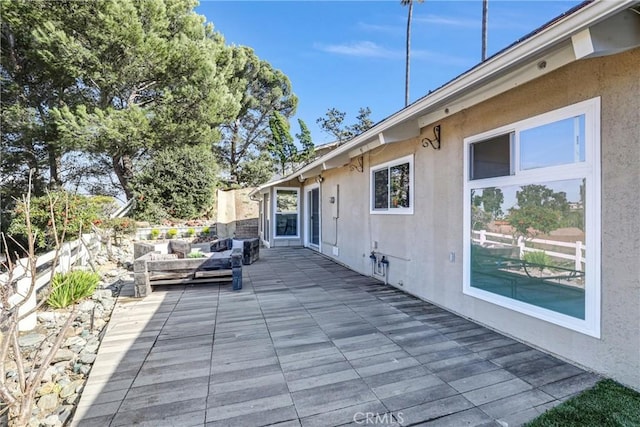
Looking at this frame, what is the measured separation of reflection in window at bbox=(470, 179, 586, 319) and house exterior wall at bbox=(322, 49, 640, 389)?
0.72 ft

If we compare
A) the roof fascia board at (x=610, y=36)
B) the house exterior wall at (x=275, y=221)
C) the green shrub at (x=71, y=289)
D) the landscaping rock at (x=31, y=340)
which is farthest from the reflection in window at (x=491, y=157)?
the house exterior wall at (x=275, y=221)

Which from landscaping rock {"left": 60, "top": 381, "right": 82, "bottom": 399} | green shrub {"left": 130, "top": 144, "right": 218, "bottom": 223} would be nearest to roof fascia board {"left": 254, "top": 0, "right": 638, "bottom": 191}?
landscaping rock {"left": 60, "top": 381, "right": 82, "bottom": 399}

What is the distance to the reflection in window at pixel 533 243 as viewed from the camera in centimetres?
307

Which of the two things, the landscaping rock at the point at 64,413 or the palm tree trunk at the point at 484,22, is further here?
the palm tree trunk at the point at 484,22

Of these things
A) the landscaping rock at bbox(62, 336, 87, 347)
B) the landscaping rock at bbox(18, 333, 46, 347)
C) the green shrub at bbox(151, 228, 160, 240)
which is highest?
the green shrub at bbox(151, 228, 160, 240)

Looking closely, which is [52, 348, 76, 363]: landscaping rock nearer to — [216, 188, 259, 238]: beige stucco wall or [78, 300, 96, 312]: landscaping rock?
[78, 300, 96, 312]: landscaping rock

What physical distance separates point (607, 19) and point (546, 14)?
5057 millimetres

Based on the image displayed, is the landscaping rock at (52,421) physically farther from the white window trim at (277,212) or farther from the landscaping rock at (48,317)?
the white window trim at (277,212)

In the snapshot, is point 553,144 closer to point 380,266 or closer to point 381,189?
point 381,189

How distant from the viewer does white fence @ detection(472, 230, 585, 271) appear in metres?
3.02

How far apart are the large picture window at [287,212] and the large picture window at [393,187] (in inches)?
240

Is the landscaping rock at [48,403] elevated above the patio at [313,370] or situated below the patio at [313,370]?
below

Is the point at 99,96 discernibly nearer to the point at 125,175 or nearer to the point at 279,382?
the point at 125,175

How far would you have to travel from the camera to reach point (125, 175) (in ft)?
50.7
